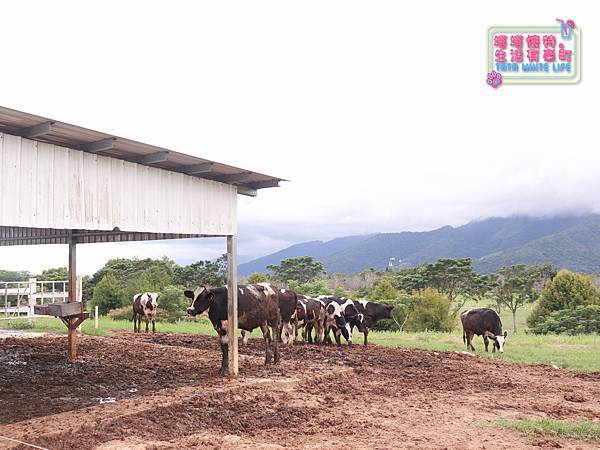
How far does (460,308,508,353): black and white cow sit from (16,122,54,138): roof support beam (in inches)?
538

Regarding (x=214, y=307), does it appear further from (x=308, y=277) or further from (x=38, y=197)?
(x=308, y=277)

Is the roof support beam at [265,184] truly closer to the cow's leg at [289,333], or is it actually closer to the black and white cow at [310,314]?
the cow's leg at [289,333]

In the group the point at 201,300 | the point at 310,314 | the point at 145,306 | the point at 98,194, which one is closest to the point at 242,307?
the point at 201,300

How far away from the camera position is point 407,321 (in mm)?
27844

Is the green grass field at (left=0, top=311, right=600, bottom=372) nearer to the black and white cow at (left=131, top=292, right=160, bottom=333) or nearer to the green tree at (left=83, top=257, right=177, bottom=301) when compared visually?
the black and white cow at (left=131, top=292, right=160, bottom=333)

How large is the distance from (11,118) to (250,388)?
19.3 feet

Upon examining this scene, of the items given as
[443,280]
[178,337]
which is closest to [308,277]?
[443,280]

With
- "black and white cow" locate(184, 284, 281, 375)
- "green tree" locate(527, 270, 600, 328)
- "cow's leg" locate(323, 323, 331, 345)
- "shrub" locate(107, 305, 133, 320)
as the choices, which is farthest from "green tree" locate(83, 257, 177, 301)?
"black and white cow" locate(184, 284, 281, 375)

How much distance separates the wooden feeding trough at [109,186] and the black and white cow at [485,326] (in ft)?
28.9

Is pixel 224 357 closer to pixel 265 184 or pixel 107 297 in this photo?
pixel 265 184

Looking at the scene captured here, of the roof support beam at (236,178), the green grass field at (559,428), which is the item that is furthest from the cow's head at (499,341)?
the roof support beam at (236,178)

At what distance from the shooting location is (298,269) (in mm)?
59250

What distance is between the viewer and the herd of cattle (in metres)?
11.5

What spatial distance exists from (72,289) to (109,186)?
5.47 m
